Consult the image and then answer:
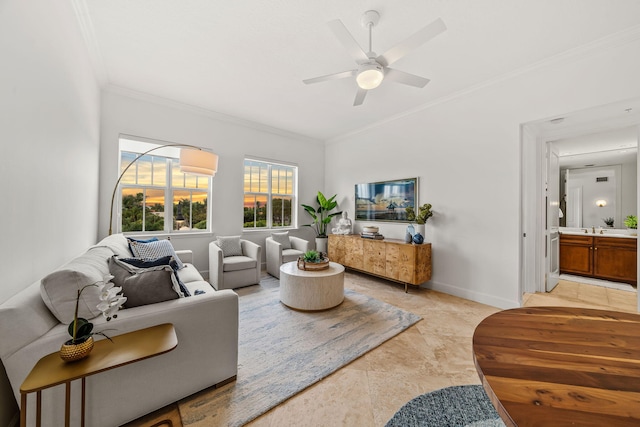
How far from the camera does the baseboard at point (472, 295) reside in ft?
9.89

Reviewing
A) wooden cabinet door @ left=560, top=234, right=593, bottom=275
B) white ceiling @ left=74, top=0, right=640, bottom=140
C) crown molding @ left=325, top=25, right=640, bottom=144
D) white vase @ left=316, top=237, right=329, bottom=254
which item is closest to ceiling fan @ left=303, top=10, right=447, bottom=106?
white ceiling @ left=74, top=0, right=640, bottom=140

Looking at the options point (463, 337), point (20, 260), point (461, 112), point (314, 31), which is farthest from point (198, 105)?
point (463, 337)

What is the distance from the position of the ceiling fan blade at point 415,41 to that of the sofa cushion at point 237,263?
10.4ft

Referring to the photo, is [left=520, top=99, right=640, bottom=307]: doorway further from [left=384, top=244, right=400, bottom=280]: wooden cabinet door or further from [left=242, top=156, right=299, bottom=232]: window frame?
[left=242, top=156, right=299, bottom=232]: window frame

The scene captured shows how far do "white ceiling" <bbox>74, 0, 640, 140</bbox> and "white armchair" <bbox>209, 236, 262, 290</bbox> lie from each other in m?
2.35

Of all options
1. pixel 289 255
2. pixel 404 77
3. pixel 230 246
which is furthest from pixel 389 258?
pixel 230 246

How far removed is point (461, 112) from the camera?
3441 mm

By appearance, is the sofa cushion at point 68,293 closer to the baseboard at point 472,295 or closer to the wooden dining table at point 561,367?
the wooden dining table at point 561,367

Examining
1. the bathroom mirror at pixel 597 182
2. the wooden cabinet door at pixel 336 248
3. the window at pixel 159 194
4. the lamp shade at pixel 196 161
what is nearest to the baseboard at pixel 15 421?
the lamp shade at pixel 196 161

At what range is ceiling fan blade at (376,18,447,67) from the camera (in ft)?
5.65

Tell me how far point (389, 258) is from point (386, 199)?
1184 mm

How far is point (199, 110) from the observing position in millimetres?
4105

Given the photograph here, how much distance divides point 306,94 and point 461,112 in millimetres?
2265

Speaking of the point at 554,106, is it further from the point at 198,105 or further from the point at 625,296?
the point at 198,105
